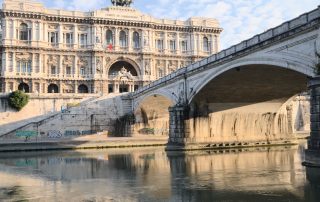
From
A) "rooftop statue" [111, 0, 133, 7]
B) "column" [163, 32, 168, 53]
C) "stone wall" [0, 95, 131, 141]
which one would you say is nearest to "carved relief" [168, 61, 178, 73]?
"column" [163, 32, 168, 53]

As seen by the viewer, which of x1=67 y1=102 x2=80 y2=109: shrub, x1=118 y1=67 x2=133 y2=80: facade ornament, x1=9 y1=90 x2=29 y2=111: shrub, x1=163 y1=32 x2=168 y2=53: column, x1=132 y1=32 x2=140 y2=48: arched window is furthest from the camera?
x1=163 y1=32 x2=168 y2=53: column

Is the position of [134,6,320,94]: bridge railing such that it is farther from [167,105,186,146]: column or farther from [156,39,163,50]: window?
[156,39,163,50]: window

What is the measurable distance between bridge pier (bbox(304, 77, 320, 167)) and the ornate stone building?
61.4m

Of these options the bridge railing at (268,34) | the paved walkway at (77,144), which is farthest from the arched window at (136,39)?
the bridge railing at (268,34)

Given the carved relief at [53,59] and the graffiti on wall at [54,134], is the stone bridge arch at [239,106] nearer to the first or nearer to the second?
the graffiti on wall at [54,134]

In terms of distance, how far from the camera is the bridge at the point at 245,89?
1055 inches

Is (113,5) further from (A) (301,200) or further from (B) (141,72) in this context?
(A) (301,200)

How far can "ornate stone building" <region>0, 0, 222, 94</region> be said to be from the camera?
7994cm

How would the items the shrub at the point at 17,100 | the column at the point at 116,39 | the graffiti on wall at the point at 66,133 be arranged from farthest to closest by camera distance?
the column at the point at 116,39, the shrub at the point at 17,100, the graffiti on wall at the point at 66,133

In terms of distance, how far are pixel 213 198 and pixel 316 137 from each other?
8.34 metres

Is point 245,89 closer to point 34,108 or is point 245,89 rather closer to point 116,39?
point 34,108

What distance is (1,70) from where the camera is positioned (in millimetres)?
79625

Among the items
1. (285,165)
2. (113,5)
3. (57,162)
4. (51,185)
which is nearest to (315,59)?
(285,165)

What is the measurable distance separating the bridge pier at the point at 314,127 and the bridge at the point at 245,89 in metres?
0.14
